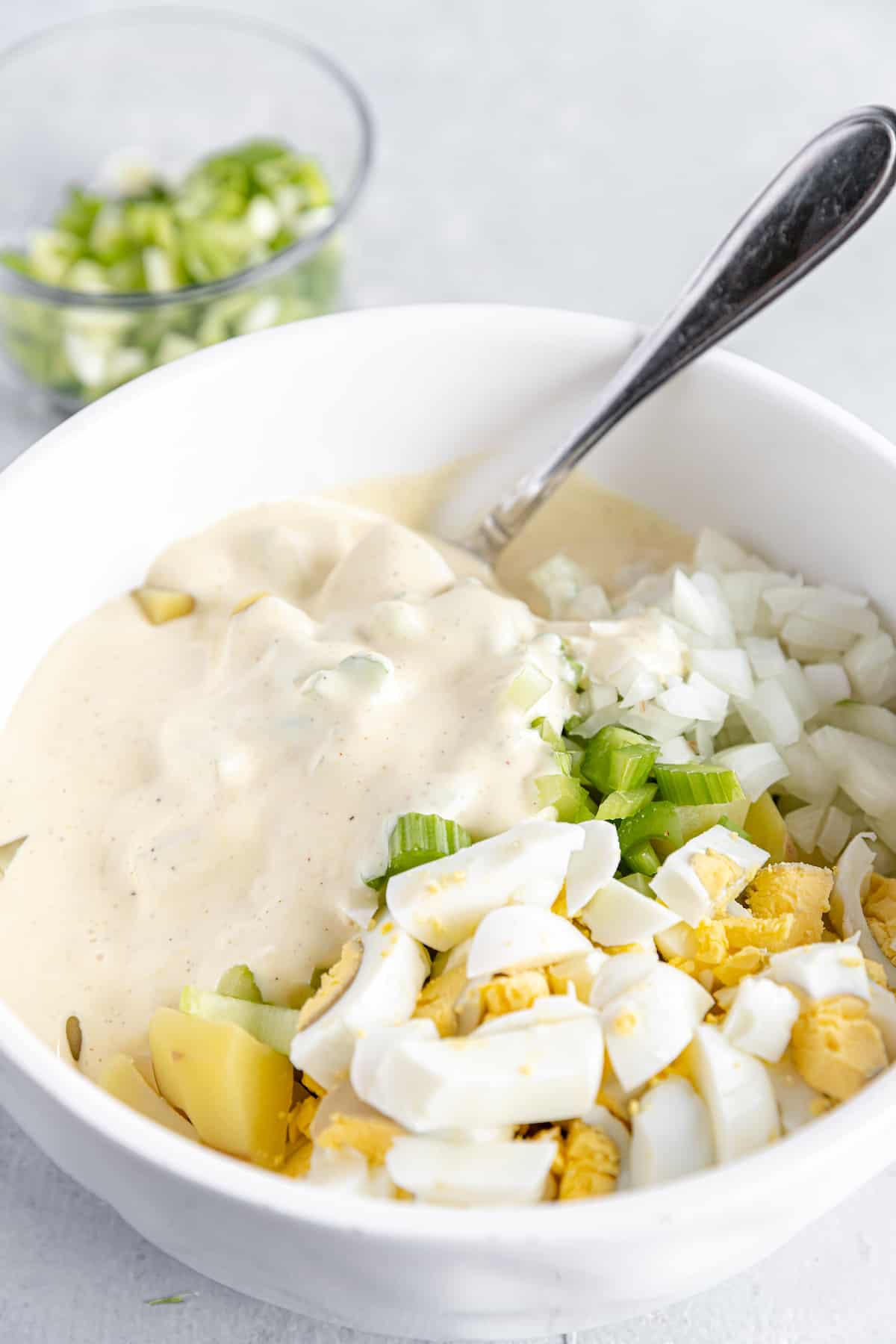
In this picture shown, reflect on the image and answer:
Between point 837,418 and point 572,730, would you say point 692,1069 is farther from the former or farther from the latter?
point 837,418

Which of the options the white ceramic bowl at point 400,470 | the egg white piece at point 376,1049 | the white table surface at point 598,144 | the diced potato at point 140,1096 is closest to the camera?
the white ceramic bowl at point 400,470

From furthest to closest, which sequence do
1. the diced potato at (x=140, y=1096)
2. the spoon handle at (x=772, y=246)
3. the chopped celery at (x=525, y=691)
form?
the spoon handle at (x=772, y=246) → the chopped celery at (x=525, y=691) → the diced potato at (x=140, y=1096)

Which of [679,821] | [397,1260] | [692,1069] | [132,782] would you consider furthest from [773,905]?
[132,782]

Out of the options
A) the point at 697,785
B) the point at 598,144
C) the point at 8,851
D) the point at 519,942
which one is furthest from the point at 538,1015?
the point at 598,144

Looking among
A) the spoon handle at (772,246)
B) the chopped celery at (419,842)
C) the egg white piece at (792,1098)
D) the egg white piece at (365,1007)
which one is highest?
the spoon handle at (772,246)

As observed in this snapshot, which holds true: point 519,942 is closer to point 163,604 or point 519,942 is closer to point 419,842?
point 419,842

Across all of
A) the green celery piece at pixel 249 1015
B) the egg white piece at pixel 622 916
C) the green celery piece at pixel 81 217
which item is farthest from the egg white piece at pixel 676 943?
the green celery piece at pixel 81 217

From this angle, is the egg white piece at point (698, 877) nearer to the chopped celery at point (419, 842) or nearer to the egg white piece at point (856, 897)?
the egg white piece at point (856, 897)
